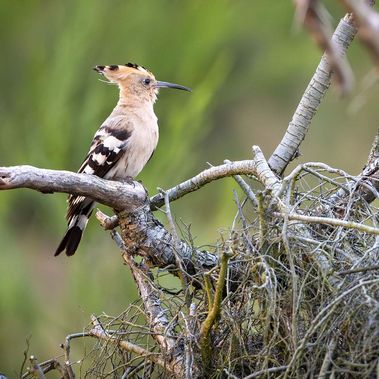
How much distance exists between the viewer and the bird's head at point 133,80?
3.41 meters

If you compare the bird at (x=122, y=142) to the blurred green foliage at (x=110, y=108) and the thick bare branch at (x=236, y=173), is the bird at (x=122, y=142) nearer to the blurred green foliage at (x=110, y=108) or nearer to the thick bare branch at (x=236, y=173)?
the thick bare branch at (x=236, y=173)

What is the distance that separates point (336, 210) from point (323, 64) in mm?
454

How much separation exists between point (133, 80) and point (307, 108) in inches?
44.7

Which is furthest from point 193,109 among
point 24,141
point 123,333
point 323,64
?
point 123,333

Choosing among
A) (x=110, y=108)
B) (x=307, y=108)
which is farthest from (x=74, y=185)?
(x=110, y=108)

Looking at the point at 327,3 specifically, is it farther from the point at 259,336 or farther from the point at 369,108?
the point at 259,336

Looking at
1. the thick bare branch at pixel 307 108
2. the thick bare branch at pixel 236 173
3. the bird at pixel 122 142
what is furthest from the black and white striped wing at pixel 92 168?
the thick bare branch at pixel 307 108

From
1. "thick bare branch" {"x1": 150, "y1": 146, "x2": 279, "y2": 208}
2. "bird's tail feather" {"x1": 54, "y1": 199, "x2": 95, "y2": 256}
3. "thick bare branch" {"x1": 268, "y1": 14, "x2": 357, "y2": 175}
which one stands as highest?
"thick bare branch" {"x1": 268, "y1": 14, "x2": 357, "y2": 175}

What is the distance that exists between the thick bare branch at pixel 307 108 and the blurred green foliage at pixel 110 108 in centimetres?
190

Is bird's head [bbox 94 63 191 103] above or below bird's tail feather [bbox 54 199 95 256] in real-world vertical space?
above

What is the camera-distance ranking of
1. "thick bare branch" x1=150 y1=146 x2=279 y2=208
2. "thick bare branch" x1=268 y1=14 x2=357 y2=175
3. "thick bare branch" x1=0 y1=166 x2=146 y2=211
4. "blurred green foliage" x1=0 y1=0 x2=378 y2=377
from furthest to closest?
"blurred green foliage" x1=0 y1=0 x2=378 y2=377 < "thick bare branch" x1=268 y1=14 x2=357 y2=175 < "thick bare branch" x1=150 y1=146 x2=279 y2=208 < "thick bare branch" x1=0 y1=166 x2=146 y2=211

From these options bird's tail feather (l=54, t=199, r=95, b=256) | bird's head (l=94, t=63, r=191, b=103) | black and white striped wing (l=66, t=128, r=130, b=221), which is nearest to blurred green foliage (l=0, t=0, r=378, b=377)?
bird's head (l=94, t=63, r=191, b=103)

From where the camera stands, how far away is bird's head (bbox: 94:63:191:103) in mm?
3410

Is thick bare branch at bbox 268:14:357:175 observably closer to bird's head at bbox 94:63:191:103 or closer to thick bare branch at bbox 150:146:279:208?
thick bare branch at bbox 150:146:279:208
